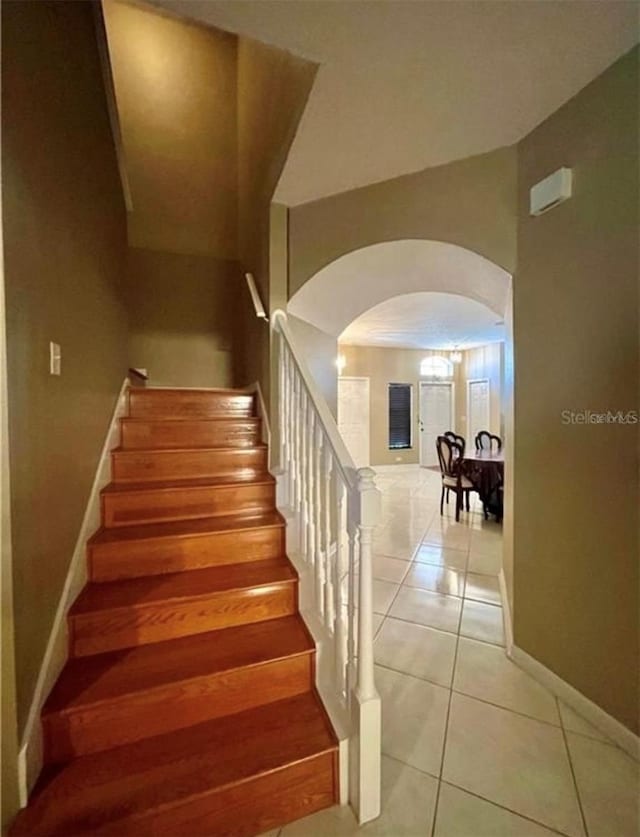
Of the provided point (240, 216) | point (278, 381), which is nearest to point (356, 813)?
point (278, 381)

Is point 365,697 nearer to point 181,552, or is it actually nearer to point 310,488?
point 310,488

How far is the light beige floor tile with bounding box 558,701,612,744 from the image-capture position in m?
1.55

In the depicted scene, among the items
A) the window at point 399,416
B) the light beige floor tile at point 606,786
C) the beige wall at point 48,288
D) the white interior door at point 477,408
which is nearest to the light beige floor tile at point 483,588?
the light beige floor tile at point 606,786

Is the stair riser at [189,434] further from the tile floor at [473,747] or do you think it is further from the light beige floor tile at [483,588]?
the light beige floor tile at [483,588]

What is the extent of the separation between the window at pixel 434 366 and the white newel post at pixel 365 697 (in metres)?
8.02

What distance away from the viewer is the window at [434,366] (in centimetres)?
882

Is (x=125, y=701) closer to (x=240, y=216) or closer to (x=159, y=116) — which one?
(x=240, y=216)

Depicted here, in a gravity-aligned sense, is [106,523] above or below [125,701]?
above

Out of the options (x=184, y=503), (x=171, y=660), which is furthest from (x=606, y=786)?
(x=184, y=503)

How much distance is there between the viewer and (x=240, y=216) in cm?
379

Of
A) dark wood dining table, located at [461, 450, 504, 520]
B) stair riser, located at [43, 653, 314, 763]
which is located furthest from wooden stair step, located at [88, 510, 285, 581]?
dark wood dining table, located at [461, 450, 504, 520]

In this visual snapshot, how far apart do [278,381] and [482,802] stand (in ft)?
6.85

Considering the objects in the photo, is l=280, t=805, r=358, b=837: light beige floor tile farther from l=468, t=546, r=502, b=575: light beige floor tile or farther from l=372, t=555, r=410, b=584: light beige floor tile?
l=468, t=546, r=502, b=575: light beige floor tile

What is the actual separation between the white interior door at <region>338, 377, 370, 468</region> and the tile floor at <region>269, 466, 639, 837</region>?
5.61 m
